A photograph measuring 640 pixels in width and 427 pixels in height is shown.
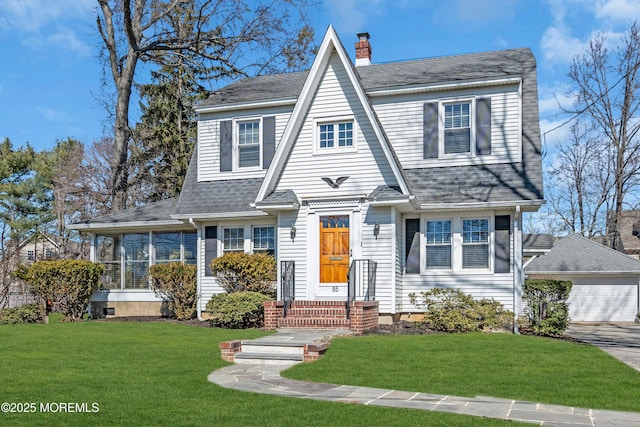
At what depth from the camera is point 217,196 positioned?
1888 cm

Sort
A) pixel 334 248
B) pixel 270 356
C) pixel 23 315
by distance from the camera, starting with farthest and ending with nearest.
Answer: pixel 23 315 < pixel 334 248 < pixel 270 356

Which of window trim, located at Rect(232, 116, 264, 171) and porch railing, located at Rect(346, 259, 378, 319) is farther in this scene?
window trim, located at Rect(232, 116, 264, 171)

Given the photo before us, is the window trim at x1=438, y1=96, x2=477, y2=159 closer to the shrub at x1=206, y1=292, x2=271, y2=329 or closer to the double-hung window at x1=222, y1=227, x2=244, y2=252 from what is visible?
the double-hung window at x1=222, y1=227, x2=244, y2=252

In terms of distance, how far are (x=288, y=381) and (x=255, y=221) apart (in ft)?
30.1

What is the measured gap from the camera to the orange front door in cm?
1639

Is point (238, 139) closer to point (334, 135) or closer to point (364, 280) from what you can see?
point (334, 135)

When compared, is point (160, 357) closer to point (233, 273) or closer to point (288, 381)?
point (288, 381)

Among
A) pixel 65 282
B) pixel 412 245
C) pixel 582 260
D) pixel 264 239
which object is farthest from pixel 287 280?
pixel 582 260

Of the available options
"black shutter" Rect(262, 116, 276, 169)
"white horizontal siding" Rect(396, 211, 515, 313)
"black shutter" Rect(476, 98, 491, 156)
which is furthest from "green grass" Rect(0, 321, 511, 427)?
"black shutter" Rect(476, 98, 491, 156)

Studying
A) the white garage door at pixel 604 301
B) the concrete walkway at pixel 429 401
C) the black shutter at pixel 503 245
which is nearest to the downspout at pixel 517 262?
the black shutter at pixel 503 245

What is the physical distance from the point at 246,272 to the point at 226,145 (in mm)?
4362

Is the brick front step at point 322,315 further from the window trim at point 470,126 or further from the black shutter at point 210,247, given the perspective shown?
the window trim at point 470,126

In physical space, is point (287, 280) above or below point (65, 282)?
above

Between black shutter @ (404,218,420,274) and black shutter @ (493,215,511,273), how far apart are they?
6.36 feet
